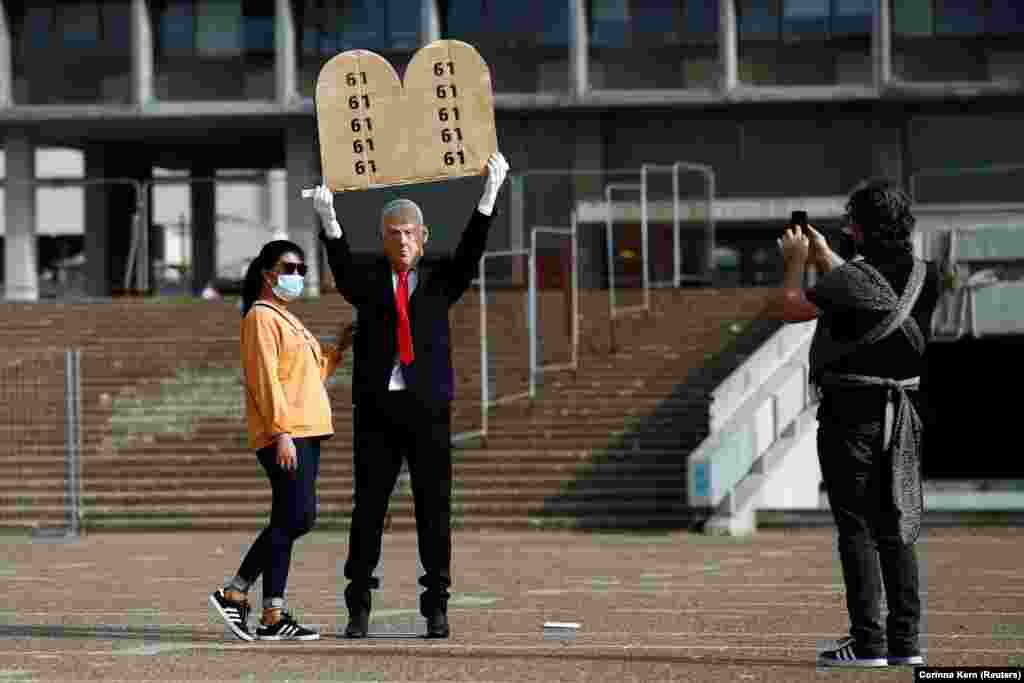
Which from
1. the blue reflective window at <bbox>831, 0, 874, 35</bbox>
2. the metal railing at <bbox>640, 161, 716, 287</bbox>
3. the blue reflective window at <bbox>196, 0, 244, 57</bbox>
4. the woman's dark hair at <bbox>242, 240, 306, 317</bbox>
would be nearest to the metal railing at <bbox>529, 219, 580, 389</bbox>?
the metal railing at <bbox>640, 161, 716, 287</bbox>

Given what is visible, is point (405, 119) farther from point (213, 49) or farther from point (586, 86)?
point (213, 49)

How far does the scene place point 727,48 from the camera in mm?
43750

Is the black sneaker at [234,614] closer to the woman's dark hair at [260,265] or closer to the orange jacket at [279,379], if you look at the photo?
the orange jacket at [279,379]

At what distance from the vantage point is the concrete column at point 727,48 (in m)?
43.7

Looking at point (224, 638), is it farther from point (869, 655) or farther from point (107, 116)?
point (107, 116)

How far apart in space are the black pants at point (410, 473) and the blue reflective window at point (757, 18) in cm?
3494

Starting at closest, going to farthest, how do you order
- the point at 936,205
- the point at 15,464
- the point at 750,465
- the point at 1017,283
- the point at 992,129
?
the point at 750,465, the point at 15,464, the point at 1017,283, the point at 936,205, the point at 992,129

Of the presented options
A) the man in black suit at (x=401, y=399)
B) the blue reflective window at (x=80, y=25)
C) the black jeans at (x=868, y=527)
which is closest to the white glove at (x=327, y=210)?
the man in black suit at (x=401, y=399)

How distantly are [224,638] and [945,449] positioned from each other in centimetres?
3057

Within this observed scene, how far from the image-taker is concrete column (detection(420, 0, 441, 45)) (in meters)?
44.6

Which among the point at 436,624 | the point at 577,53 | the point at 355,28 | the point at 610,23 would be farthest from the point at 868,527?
the point at 355,28

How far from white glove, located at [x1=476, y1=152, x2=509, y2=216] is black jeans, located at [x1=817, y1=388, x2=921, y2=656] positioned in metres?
2.03

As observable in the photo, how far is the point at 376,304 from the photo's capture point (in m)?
9.89

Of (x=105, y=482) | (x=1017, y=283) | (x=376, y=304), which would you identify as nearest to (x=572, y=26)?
(x=1017, y=283)
